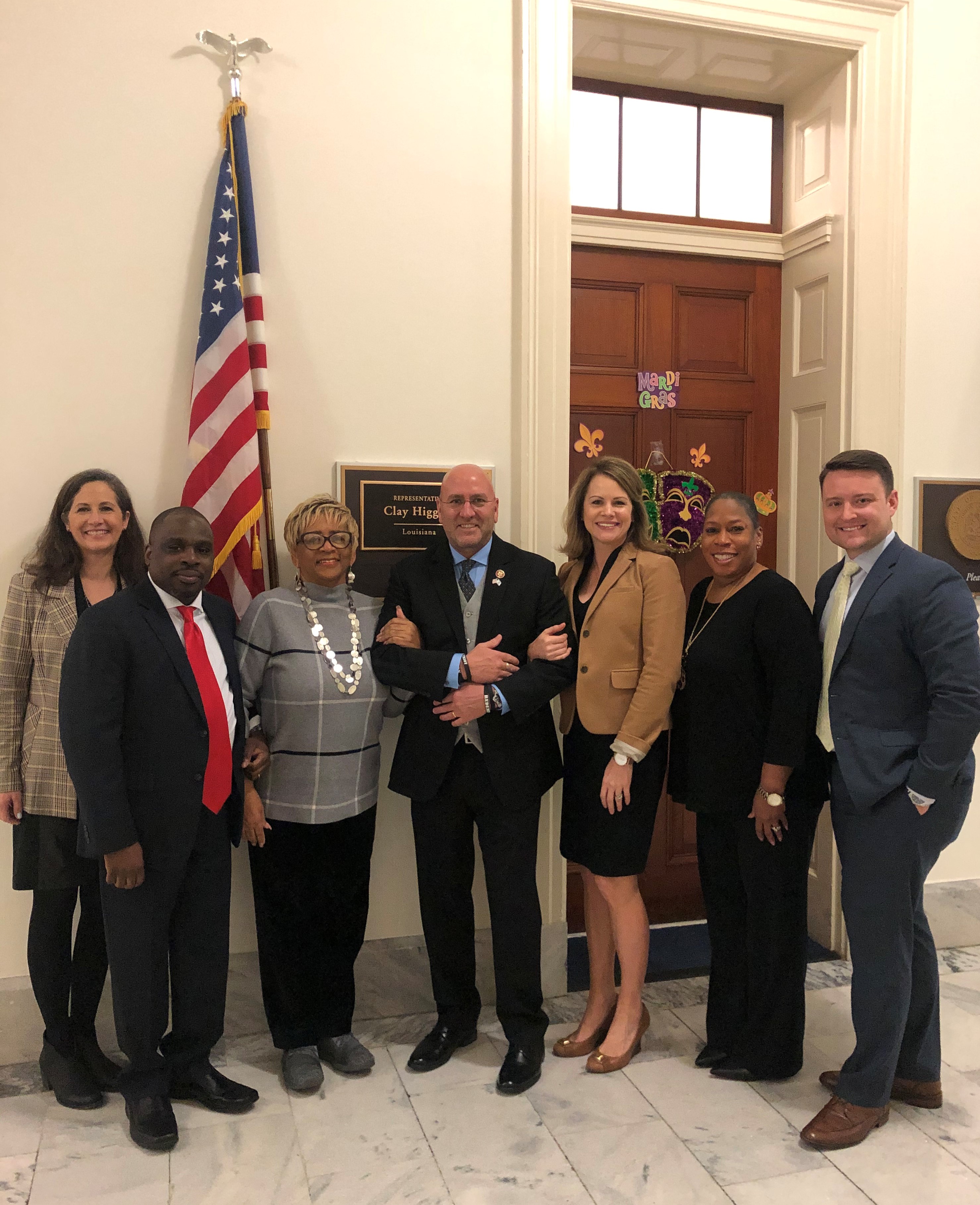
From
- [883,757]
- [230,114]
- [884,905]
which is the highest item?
[230,114]

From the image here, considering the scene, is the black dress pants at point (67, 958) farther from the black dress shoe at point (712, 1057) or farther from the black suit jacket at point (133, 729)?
the black dress shoe at point (712, 1057)

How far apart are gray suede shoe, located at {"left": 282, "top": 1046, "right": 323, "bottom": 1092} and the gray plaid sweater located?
688 mm

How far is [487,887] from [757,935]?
0.78m

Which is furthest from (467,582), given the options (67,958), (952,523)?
(952,523)

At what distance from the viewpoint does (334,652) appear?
8.75 feet

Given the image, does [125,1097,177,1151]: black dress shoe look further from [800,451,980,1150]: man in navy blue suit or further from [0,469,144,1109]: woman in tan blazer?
[800,451,980,1150]: man in navy blue suit

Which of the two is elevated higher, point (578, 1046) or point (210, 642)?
point (210, 642)

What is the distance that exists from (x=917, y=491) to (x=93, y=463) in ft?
9.47

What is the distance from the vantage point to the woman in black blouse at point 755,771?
8.39 ft

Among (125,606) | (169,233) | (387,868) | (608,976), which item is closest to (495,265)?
(169,233)

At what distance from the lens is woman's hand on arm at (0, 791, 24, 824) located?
253cm

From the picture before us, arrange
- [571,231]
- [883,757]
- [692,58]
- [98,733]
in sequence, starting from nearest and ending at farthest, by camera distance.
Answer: [98,733], [883,757], [571,231], [692,58]

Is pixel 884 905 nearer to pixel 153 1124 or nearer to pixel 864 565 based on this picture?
pixel 864 565

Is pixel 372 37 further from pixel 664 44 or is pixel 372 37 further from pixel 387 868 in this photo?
pixel 387 868
